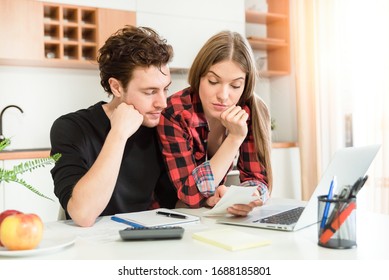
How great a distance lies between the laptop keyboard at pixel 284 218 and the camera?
1.12 metres

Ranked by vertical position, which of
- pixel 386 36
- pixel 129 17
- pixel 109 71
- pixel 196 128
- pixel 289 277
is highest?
pixel 129 17

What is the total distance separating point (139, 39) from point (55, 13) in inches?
77.9

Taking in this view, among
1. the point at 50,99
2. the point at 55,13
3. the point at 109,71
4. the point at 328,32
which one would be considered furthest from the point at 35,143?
the point at 328,32

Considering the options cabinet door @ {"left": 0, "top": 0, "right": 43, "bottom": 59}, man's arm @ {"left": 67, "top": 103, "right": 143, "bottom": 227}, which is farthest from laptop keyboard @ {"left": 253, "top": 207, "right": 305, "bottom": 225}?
cabinet door @ {"left": 0, "top": 0, "right": 43, "bottom": 59}

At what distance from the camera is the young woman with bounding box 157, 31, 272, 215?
1494 millimetres

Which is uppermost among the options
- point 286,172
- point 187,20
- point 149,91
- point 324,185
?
point 187,20

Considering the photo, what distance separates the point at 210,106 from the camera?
5.34 feet

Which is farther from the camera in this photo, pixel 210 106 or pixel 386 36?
pixel 386 36

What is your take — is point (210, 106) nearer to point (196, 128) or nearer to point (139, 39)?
point (196, 128)

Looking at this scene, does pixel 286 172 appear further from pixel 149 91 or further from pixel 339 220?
pixel 339 220

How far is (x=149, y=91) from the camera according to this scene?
151cm

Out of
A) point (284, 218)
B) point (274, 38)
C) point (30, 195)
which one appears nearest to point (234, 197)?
point (284, 218)

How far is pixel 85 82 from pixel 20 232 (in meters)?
2.77

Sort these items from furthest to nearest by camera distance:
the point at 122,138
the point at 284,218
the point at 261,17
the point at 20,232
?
the point at 261,17 < the point at 122,138 < the point at 284,218 < the point at 20,232
